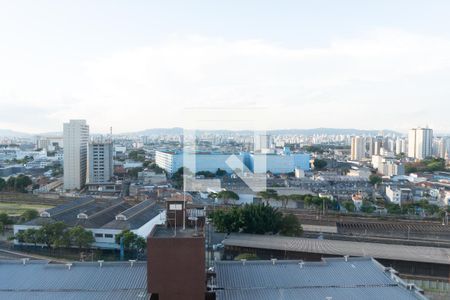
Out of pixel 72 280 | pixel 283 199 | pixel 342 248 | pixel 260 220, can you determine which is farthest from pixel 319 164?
pixel 72 280

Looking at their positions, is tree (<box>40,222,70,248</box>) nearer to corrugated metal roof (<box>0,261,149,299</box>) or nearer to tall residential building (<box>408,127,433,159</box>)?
corrugated metal roof (<box>0,261,149,299</box>)

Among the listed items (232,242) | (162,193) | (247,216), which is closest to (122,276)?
(232,242)

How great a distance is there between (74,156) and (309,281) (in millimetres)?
13827

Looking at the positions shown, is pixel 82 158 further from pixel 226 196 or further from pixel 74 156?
pixel 226 196

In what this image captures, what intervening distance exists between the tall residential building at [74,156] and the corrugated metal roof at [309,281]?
13.1 meters

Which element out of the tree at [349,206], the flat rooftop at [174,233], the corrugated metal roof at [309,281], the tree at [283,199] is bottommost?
the tree at [349,206]

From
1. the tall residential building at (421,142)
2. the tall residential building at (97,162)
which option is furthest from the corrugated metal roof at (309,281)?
the tall residential building at (421,142)

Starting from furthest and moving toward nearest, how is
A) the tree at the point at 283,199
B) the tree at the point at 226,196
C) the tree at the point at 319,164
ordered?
the tree at the point at 319,164 < the tree at the point at 283,199 < the tree at the point at 226,196

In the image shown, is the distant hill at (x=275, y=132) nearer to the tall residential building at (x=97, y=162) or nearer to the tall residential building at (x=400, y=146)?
the tall residential building at (x=97, y=162)

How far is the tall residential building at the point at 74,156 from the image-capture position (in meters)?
16.0

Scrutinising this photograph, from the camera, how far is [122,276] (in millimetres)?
3822

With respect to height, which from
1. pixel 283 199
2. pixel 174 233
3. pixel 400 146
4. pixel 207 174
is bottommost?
pixel 283 199

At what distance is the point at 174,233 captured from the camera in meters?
3.44

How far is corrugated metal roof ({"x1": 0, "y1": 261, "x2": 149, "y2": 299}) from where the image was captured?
138 inches
